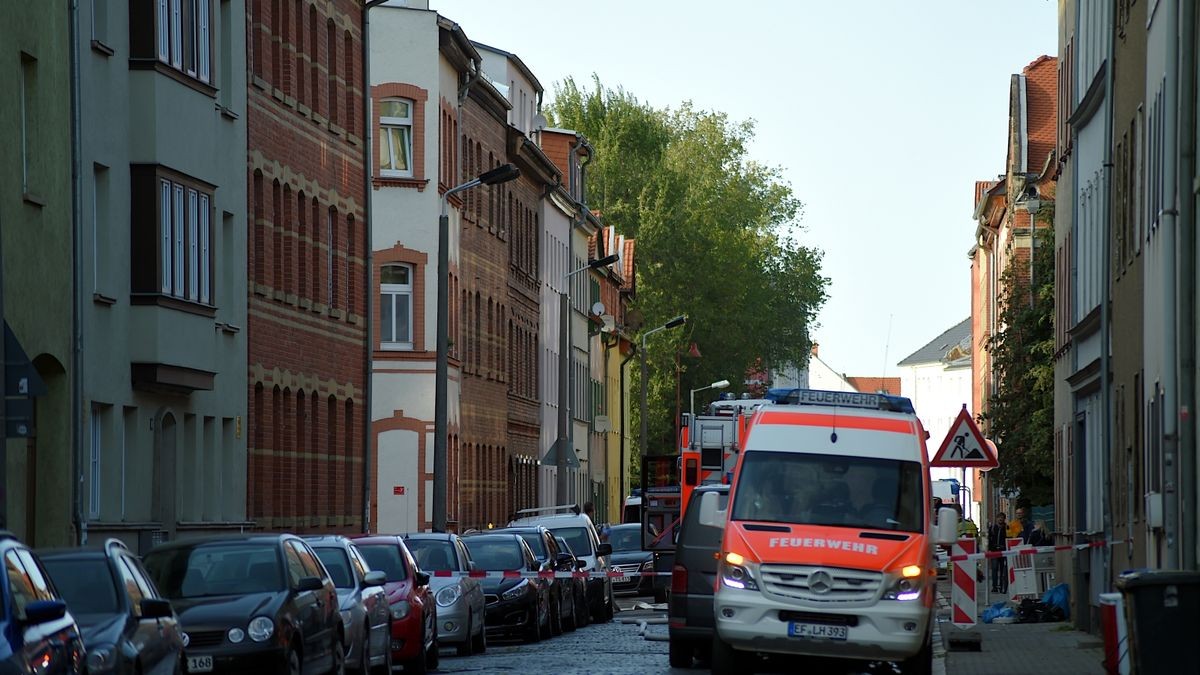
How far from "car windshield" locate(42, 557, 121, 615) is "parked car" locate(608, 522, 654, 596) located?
36.1 metres

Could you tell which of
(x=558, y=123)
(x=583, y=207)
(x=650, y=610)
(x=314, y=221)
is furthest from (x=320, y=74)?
(x=558, y=123)

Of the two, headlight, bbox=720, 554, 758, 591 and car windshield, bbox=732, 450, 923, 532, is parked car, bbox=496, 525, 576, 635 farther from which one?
headlight, bbox=720, 554, 758, 591

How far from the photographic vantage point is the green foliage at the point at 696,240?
94375mm

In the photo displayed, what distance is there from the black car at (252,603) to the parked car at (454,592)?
21.3 feet

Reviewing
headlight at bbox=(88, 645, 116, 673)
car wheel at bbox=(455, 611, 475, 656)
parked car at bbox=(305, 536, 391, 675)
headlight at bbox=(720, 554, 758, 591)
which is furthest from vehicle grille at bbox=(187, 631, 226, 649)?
car wheel at bbox=(455, 611, 475, 656)

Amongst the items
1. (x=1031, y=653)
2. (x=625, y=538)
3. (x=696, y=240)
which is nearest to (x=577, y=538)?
(x=625, y=538)

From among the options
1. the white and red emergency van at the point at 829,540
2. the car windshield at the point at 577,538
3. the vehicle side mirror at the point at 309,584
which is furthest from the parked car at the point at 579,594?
the vehicle side mirror at the point at 309,584

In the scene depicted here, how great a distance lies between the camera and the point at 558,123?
9869cm

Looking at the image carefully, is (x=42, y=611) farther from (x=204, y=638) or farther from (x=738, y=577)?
(x=738, y=577)

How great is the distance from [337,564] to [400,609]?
1242 mm

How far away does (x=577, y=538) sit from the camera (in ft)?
143

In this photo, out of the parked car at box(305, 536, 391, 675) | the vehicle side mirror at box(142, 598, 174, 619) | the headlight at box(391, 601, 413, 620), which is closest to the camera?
the vehicle side mirror at box(142, 598, 174, 619)

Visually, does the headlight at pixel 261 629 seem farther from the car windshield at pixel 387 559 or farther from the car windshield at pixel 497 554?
the car windshield at pixel 497 554

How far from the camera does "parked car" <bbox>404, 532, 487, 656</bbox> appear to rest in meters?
28.7
